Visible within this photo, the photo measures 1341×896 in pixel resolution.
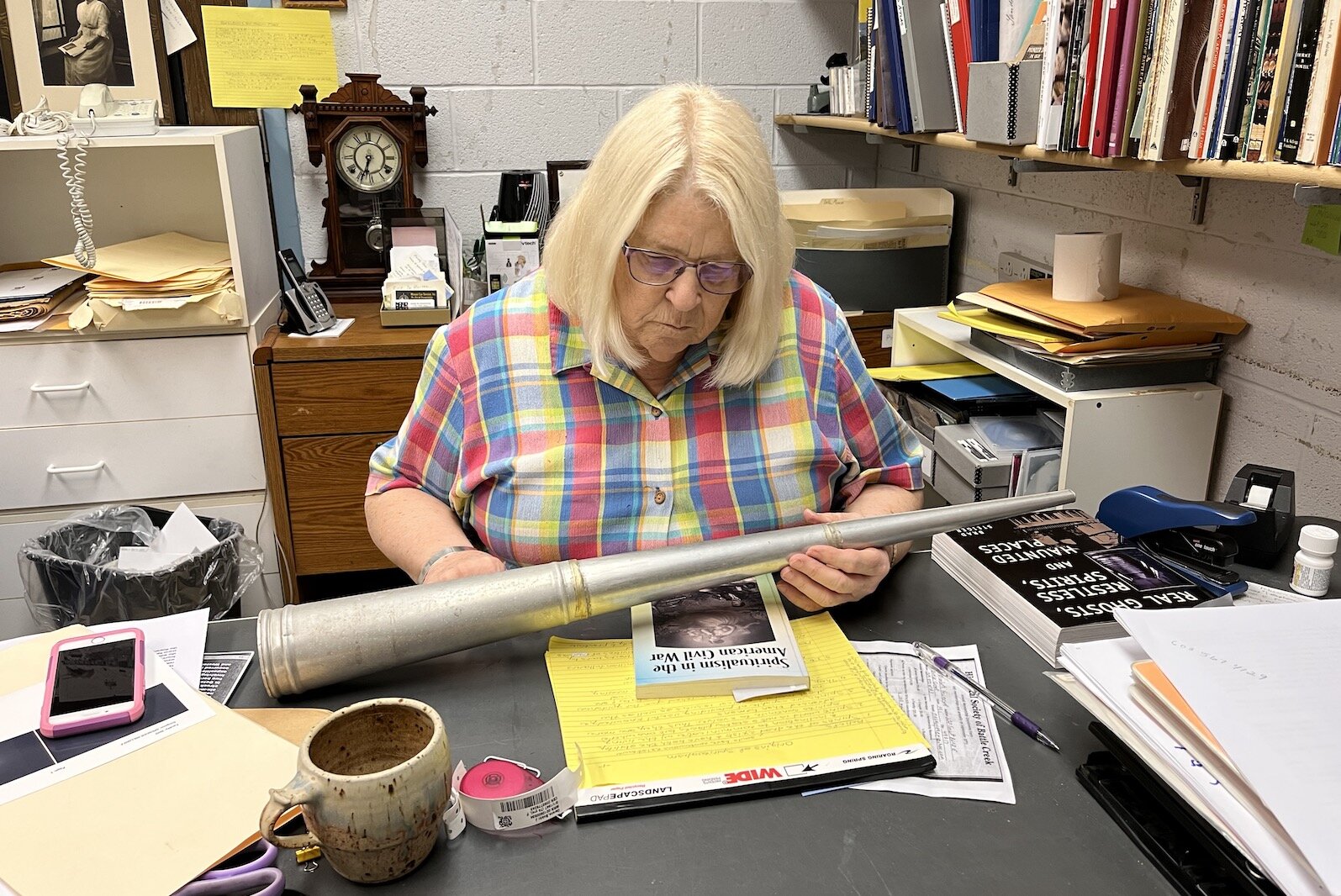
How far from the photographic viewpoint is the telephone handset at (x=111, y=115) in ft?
6.73

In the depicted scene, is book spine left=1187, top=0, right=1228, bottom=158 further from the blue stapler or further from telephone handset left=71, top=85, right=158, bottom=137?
telephone handset left=71, top=85, right=158, bottom=137

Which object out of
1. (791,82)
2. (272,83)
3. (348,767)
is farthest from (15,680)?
(791,82)

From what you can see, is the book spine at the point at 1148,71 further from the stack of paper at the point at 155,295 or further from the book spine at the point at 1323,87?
the stack of paper at the point at 155,295

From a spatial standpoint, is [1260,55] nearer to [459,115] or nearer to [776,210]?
[776,210]

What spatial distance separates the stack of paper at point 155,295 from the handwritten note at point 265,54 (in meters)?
0.54

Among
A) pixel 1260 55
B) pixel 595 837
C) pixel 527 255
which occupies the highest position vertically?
pixel 1260 55

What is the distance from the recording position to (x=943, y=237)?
230cm

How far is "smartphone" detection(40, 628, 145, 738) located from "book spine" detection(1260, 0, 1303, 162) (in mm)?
1273

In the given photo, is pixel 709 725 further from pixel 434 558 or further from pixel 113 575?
pixel 113 575

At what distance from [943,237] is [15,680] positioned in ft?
6.53

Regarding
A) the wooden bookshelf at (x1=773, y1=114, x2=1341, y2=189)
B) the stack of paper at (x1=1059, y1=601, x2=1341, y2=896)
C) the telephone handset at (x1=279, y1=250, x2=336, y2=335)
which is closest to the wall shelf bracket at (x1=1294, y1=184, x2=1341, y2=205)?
the wooden bookshelf at (x1=773, y1=114, x2=1341, y2=189)

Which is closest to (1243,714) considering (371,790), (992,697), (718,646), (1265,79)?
(992,697)

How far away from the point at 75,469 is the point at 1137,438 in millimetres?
2104

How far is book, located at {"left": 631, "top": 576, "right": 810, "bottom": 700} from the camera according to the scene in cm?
90
